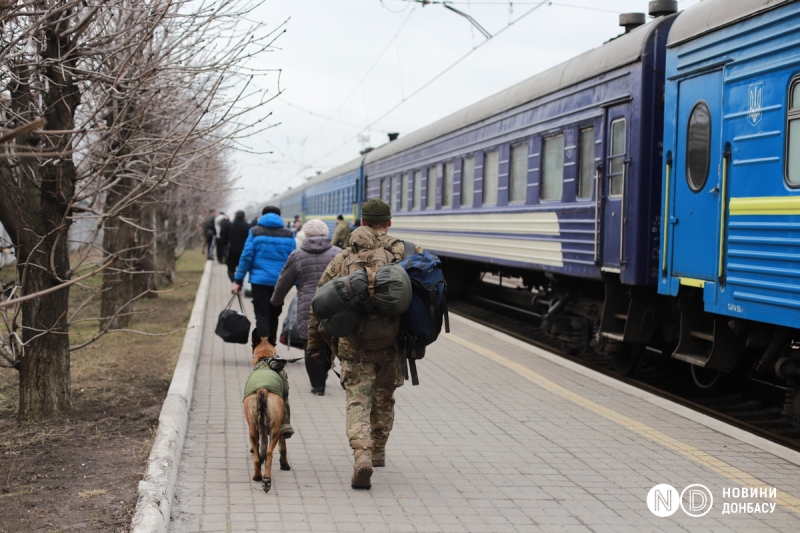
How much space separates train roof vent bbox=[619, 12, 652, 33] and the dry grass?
670cm

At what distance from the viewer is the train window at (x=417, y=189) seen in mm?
20078

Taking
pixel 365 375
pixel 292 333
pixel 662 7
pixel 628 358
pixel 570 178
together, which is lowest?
pixel 628 358

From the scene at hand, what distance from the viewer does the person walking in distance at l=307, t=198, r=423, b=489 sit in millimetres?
5902

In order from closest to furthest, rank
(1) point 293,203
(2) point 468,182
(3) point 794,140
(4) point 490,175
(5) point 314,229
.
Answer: (3) point 794,140 → (5) point 314,229 → (4) point 490,175 → (2) point 468,182 → (1) point 293,203

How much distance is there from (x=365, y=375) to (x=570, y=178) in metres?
6.31

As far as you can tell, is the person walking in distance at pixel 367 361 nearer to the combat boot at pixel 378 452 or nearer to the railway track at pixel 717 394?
the combat boot at pixel 378 452

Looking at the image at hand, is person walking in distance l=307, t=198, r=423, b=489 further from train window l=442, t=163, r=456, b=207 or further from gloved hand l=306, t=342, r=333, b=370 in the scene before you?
train window l=442, t=163, r=456, b=207

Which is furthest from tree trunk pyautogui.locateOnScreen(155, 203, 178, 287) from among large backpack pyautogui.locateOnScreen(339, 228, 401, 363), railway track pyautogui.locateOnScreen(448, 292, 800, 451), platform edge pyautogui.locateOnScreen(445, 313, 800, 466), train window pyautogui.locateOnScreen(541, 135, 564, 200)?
large backpack pyautogui.locateOnScreen(339, 228, 401, 363)

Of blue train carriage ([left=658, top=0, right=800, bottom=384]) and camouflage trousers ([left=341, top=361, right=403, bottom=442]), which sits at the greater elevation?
blue train carriage ([left=658, top=0, right=800, bottom=384])

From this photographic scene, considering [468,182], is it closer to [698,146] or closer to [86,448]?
[698,146]

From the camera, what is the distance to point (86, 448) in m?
6.77

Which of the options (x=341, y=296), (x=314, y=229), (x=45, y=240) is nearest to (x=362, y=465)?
(x=341, y=296)

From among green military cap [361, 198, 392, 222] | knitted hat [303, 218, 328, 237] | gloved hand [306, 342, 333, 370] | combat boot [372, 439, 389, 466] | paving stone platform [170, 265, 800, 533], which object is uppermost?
green military cap [361, 198, 392, 222]

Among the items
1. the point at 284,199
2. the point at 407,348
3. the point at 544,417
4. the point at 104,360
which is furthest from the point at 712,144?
the point at 284,199
